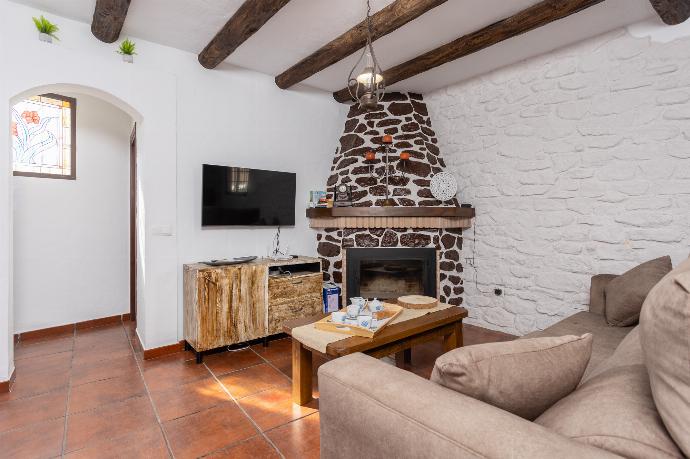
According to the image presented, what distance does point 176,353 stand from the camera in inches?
125

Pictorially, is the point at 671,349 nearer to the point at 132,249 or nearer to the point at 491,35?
the point at 491,35

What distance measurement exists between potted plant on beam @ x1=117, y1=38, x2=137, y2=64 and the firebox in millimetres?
2631

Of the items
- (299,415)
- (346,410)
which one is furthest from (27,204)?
(346,410)

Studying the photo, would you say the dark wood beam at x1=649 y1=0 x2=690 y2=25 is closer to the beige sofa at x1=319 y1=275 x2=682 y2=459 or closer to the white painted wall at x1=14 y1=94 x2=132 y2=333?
the beige sofa at x1=319 y1=275 x2=682 y2=459

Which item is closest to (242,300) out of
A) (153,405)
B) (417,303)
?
(153,405)

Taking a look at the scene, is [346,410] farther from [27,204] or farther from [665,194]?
[27,204]

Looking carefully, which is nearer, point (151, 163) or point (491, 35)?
point (491, 35)

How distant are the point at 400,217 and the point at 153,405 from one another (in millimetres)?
2647

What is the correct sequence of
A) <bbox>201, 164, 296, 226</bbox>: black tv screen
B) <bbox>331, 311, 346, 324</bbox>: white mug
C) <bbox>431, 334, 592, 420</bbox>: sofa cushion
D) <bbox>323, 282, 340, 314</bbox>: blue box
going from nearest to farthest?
1. <bbox>431, 334, 592, 420</bbox>: sofa cushion
2. <bbox>331, 311, 346, 324</bbox>: white mug
3. <bbox>201, 164, 296, 226</bbox>: black tv screen
4. <bbox>323, 282, 340, 314</bbox>: blue box

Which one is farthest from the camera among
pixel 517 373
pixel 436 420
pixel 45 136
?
pixel 45 136

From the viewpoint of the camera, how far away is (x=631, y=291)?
2.29 meters

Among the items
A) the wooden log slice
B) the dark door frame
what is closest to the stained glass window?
the dark door frame

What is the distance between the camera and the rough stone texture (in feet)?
12.9

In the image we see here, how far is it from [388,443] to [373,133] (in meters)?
3.67
